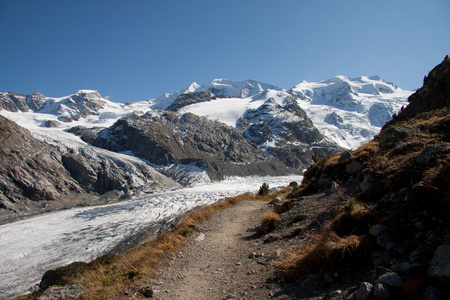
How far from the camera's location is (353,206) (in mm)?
5770

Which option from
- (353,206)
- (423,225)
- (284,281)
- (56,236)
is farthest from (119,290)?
(56,236)

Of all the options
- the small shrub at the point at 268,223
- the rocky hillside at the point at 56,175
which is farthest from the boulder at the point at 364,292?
the rocky hillside at the point at 56,175

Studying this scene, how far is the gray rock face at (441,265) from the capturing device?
9.14ft

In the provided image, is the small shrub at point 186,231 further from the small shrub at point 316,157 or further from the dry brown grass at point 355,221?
the small shrub at point 316,157

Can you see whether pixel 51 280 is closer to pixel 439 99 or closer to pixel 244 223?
pixel 244 223

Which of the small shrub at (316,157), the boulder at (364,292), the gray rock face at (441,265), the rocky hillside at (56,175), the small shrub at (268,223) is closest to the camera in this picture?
the gray rock face at (441,265)

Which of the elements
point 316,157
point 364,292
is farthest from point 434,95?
point 364,292

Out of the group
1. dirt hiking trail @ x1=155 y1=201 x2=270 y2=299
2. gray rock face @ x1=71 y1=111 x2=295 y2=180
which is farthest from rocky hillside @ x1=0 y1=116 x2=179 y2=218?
dirt hiking trail @ x1=155 y1=201 x2=270 y2=299

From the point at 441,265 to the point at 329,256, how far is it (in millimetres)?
2007

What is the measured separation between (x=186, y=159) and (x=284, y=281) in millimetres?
140080

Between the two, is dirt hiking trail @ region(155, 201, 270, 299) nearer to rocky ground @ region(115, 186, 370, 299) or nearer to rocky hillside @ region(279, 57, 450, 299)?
rocky ground @ region(115, 186, 370, 299)

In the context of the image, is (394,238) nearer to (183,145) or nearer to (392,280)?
(392,280)

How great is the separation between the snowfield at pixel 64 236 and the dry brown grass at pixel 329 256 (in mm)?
34395

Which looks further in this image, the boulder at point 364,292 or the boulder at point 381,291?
the boulder at point 364,292
